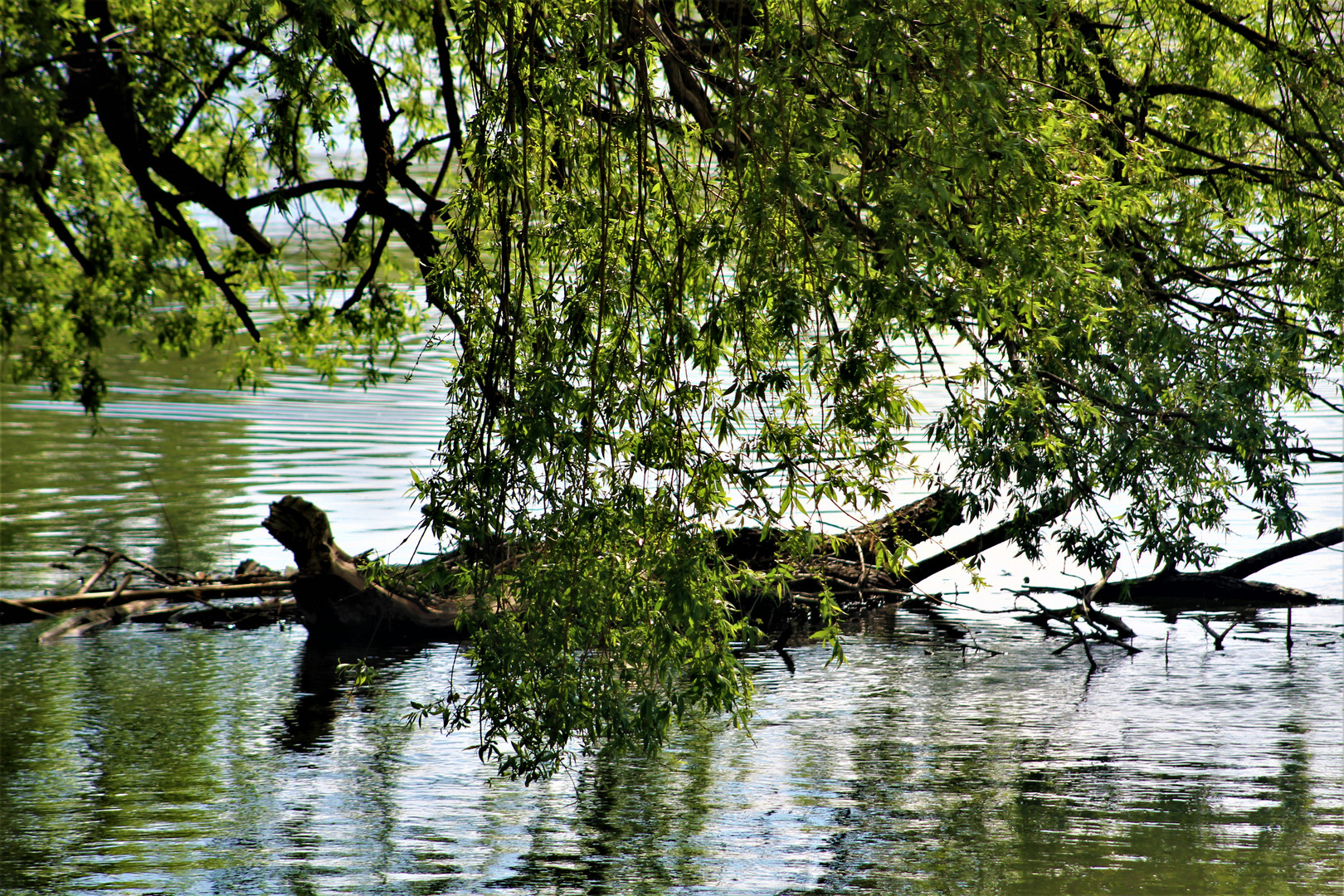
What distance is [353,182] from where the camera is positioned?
1085 centimetres

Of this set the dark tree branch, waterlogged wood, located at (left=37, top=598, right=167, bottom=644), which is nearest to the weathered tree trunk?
waterlogged wood, located at (left=37, top=598, right=167, bottom=644)

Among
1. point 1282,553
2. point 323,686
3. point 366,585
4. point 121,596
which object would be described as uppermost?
point 1282,553

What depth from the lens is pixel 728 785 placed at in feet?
27.7

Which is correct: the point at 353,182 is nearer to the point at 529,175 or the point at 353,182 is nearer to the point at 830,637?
the point at 529,175

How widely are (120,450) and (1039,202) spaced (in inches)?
651

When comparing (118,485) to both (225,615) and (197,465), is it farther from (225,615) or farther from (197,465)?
(225,615)

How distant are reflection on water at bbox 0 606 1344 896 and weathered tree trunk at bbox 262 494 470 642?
0.31 metres

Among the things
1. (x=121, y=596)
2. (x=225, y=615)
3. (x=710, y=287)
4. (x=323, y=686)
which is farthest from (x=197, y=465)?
(x=710, y=287)

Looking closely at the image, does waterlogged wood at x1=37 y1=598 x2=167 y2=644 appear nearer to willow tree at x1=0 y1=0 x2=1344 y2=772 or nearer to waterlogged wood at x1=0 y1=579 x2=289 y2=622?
waterlogged wood at x1=0 y1=579 x2=289 y2=622

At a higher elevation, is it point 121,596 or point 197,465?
point 197,465

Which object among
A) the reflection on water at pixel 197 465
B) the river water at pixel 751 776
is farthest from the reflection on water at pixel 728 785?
the reflection on water at pixel 197 465

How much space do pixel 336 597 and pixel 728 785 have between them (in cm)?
423

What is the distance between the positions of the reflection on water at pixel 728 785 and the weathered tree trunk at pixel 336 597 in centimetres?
31

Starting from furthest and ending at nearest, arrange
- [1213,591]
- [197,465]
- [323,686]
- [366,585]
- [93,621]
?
1. [197,465]
2. [1213,591]
3. [93,621]
4. [366,585]
5. [323,686]
